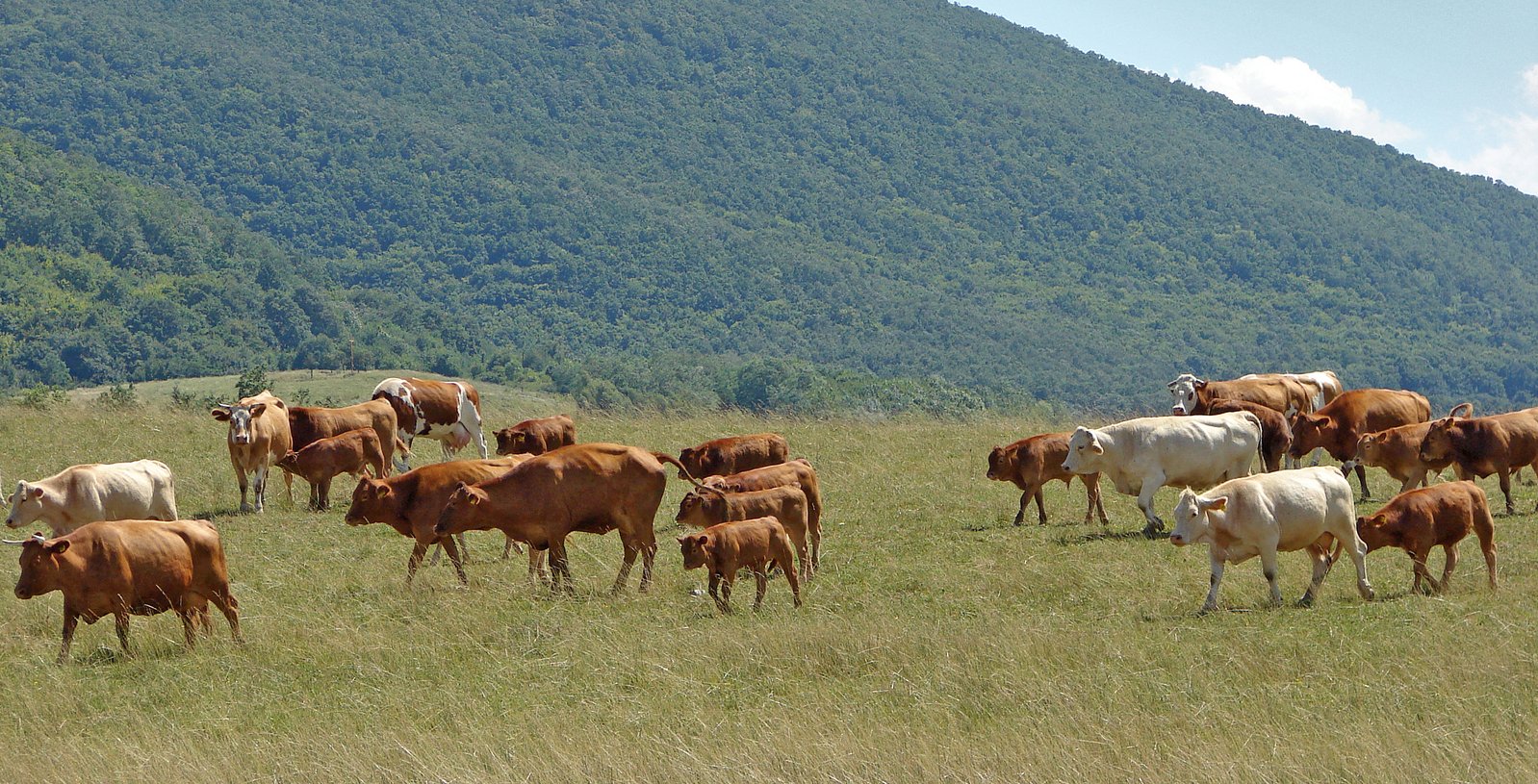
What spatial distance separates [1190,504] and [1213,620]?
1.04 meters

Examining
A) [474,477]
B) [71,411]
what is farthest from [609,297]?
[474,477]

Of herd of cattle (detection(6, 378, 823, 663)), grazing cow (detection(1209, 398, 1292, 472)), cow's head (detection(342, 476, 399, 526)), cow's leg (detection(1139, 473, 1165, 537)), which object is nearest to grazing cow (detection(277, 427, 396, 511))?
herd of cattle (detection(6, 378, 823, 663))

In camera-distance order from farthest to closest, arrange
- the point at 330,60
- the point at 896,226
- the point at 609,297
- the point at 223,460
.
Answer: the point at 330,60
the point at 896,226
the point at 609,297
the point at 223,460

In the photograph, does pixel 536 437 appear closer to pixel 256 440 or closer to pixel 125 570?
pixel 256 440

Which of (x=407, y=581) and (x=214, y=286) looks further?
(x=214, y=286)

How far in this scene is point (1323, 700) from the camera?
33.9 ft

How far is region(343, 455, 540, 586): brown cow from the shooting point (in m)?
14.6

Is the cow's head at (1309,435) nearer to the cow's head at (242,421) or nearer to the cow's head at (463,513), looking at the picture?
the cow's head at (463,513)

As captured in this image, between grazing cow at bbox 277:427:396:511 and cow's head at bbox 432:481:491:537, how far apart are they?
5.80 metres

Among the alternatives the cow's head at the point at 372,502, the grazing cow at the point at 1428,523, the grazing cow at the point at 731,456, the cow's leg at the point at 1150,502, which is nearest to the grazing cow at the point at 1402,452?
the cow's leg at the point at 1150,502

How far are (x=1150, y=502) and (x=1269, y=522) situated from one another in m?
4.13

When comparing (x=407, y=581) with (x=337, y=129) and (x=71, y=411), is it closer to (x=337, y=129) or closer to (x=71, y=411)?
(x=71, y=411)

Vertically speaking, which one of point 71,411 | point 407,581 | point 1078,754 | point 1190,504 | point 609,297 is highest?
point 1190,504

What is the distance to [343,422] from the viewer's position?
21.1 m
